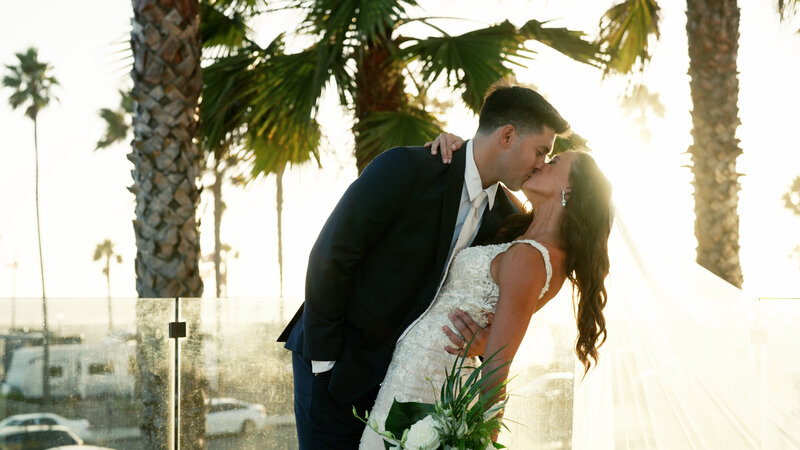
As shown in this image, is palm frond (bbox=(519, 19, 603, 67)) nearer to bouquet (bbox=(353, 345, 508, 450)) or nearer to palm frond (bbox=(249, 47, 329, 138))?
palm frond (bbox=(249, 47, 329, 138))

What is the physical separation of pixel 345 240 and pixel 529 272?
66 cm

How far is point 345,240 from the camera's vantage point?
9.09 ft

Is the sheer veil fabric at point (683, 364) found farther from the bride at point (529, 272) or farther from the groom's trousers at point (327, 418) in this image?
the groom's trousers at point (327, 418)

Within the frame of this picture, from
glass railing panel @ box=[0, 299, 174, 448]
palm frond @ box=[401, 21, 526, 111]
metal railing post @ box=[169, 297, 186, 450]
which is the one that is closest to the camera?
glass railing panel @ box=[0, 299, 174, 448]

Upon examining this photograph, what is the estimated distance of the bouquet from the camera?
1949 mm

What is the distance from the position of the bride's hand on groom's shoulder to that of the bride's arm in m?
0.42

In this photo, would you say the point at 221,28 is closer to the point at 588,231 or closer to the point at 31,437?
the point at 31,437

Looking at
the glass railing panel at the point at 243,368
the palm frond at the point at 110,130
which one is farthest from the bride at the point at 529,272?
the palm frond at the point at 110,130

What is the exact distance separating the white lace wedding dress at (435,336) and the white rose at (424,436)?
904 mm

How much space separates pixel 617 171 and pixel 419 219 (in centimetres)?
139

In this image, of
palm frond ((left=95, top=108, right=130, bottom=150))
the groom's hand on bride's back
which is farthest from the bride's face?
palm frond ((left=95, top=108, right=130, bottom=150))

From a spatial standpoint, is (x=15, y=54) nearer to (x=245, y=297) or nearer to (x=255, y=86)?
(x=255, y=86)

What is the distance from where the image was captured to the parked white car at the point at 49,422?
186 inches

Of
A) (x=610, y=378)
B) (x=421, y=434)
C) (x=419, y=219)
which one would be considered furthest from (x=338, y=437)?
(x=610, y=378)
